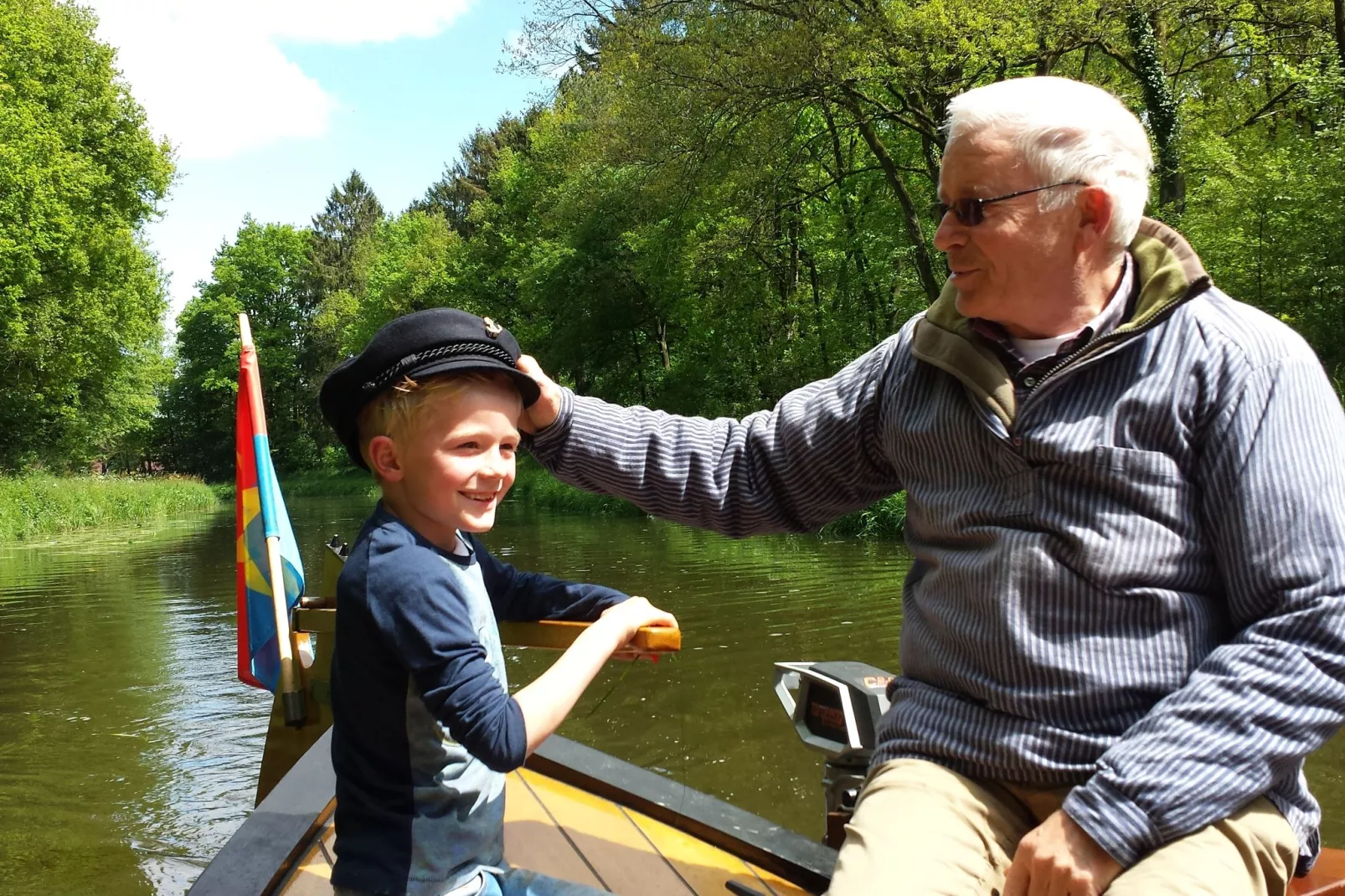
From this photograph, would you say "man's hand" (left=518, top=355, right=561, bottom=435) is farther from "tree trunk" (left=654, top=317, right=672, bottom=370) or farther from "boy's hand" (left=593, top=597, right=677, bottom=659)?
"tree trunk" (left=654, top=317, right=672, bottom=370)

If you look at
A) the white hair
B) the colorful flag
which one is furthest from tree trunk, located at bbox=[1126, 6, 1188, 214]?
the white hair

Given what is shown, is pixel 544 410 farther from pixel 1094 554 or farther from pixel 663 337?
pixel 663 337

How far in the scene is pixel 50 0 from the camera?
87.0ft

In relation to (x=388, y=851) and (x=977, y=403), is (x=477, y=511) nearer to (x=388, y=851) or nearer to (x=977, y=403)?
(x=388, y=851)

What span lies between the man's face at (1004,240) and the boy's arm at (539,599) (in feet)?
2.60

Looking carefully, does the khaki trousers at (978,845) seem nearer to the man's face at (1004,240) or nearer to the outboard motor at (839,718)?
the outboard motor at (839,718)

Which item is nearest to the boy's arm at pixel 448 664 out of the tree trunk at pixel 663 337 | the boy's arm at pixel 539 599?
the boy's arm at pixel 539 599

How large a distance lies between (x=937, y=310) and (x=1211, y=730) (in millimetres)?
762

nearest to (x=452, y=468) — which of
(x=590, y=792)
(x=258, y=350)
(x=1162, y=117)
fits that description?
(x=590, y=792)

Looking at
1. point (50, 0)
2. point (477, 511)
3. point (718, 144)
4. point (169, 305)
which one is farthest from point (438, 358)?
point (169, 305)

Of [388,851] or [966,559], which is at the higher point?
[966,559]

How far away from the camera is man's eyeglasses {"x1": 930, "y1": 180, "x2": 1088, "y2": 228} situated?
1.75 m

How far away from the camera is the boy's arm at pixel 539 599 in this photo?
6.79 ft

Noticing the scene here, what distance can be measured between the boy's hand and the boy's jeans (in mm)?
362
